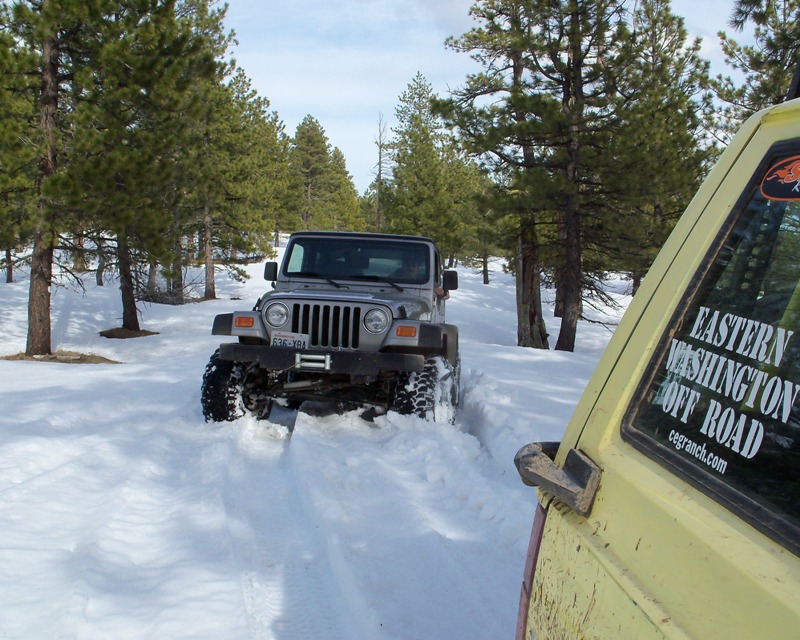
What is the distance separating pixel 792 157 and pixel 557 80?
15.0 m

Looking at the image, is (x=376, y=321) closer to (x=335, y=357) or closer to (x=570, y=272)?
(x=335, y=357)

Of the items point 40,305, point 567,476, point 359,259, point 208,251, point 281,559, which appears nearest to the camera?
point 567,476

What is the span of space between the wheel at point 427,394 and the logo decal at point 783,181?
453 cm

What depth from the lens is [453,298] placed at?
32406mm

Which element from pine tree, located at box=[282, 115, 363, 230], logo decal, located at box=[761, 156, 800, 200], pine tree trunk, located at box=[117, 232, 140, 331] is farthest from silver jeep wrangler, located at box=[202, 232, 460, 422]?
pine tree, located at box=[282, 115, 363, 230]

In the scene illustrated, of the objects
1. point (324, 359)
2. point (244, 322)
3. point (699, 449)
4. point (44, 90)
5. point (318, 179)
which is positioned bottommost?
point (324, 359)

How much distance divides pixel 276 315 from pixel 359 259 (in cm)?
158

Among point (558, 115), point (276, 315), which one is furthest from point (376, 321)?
point (558, 115)

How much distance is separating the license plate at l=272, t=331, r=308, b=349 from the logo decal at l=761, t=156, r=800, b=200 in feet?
15.9

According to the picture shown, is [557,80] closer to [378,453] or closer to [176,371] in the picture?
[176,371]

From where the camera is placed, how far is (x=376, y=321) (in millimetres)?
5883

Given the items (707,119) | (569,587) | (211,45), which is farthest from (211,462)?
(211,45)

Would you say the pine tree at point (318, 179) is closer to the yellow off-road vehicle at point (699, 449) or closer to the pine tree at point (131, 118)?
the pine tree at point (131, 118)

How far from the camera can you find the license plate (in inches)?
231
